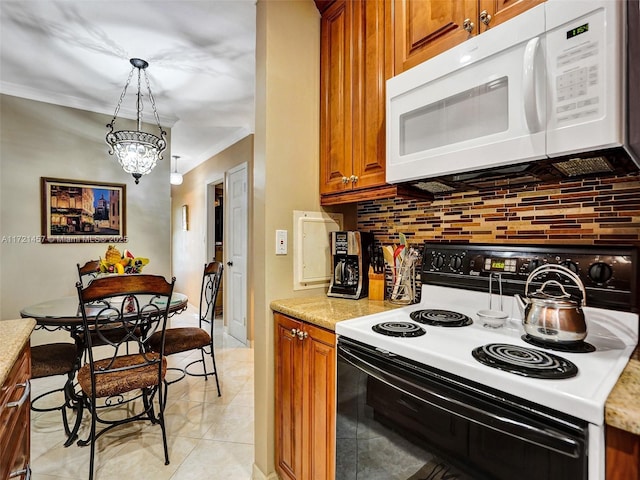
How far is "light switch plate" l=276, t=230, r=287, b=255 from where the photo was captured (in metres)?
1.67

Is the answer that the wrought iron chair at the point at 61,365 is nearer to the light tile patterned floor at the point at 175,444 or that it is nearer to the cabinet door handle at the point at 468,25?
the light tile patterned floor at the point at 175,444

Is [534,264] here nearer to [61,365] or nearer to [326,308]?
[326,308]

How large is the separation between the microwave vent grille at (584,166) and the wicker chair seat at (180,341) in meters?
2.47

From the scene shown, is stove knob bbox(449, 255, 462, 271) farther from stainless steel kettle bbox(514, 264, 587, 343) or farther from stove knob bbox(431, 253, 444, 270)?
stainless steel kettle bbox(514, 264, 587, 343)

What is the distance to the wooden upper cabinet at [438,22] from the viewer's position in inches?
43.0

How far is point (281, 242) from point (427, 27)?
3.69 feet

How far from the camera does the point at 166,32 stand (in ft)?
7.30

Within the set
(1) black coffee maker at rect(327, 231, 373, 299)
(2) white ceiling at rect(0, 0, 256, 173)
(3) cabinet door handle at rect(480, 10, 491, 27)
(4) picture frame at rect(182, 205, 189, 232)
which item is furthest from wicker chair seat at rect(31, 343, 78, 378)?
(4) picture frame at rect(182, 205, 189, 232)

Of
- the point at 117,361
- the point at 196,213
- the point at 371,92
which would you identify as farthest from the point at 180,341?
the point at 196,213

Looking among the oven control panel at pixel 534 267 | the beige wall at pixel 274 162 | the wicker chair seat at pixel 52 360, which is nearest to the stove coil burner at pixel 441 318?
the oven control panel at pixel 534 267

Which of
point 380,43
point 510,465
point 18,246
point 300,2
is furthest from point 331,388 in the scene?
point 18,246

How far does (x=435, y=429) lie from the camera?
875mm

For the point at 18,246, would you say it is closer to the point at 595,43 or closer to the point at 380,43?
the point at 380,43

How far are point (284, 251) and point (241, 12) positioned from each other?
154 cm
